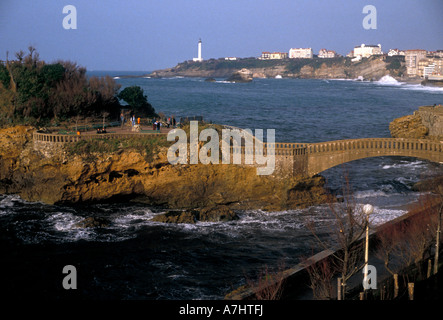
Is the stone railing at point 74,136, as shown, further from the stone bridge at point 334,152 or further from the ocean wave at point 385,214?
the ocean wave at point 385,214

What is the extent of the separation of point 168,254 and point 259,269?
5468mm

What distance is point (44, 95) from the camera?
43.9 m

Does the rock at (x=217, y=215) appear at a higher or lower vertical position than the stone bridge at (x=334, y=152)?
lower

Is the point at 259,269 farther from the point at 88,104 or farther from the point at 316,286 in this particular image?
the point at 88,104

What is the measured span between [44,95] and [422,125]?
1570 inches

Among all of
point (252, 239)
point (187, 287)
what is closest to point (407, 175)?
point (252, 239)

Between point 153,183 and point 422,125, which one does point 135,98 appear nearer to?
point 153,183

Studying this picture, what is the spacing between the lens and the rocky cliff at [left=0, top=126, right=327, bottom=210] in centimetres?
3550

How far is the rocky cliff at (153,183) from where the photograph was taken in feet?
116

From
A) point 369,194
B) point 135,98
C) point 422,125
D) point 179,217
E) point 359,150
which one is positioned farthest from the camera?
point 422,125

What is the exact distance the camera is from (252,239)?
2991 centimetres

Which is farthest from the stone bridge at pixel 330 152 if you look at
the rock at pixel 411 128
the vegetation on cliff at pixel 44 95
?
the rock at pixel 411 128

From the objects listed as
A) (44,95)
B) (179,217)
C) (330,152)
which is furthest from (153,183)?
(44,95)

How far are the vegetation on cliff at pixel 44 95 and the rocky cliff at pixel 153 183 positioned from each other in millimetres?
7947
